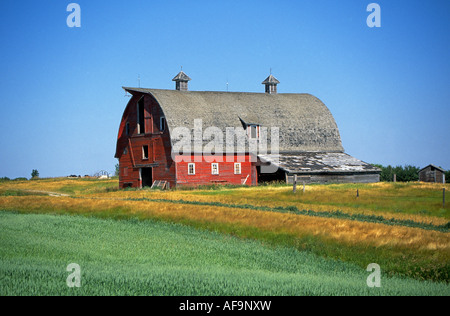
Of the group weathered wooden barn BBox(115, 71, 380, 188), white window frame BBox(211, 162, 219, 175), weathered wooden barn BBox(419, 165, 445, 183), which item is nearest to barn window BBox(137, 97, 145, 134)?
weathered wooden barn BBox(115, 71, 380, 188)

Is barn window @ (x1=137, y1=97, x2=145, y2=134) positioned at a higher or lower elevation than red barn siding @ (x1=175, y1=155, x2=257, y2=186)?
higher

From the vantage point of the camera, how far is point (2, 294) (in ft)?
33.4

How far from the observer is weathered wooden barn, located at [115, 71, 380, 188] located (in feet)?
165

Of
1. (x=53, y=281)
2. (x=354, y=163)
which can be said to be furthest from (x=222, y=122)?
(x=53, y=281)

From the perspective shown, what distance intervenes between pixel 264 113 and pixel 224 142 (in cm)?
733

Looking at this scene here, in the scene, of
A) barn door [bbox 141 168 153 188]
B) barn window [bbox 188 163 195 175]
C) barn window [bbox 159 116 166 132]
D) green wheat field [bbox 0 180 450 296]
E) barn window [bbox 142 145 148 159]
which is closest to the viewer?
green wheat field [bbox 0 180 450 296]

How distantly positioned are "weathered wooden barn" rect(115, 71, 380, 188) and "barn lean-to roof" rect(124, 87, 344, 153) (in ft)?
0.35

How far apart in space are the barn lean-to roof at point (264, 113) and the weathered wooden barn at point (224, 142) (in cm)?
Answer: 11

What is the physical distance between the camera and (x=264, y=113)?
5738 centimetres

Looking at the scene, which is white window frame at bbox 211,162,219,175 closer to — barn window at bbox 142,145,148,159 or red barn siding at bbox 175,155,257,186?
red barn siding at bbox 175,155,257,186

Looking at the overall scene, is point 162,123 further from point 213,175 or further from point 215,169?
point 213,175

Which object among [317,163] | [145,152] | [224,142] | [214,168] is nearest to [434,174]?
[317,163]
